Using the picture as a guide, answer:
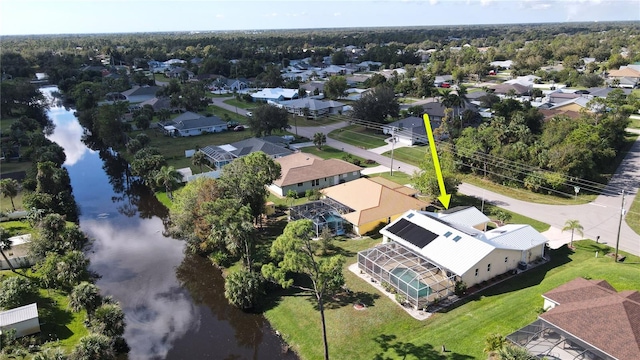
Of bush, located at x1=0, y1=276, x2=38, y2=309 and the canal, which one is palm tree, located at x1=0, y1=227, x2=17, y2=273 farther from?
the canal

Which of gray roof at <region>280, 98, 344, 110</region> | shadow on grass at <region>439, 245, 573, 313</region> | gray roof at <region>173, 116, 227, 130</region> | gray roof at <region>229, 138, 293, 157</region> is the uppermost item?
gray roof at <region>280, 98, 344, 110</region>

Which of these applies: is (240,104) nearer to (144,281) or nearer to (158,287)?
(144,281)

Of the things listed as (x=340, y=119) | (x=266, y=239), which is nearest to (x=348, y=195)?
(x=266, y=239)

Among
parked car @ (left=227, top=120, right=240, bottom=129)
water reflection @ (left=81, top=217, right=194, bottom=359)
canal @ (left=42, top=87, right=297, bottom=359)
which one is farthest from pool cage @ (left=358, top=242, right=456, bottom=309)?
parked car @ (left=227, top=120, right=240, bottom=129)

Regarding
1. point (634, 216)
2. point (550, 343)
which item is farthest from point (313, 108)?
point (550, 343)

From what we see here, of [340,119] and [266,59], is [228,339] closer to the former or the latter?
[340,119]

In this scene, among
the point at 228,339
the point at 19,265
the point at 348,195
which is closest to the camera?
the point at 228,339
